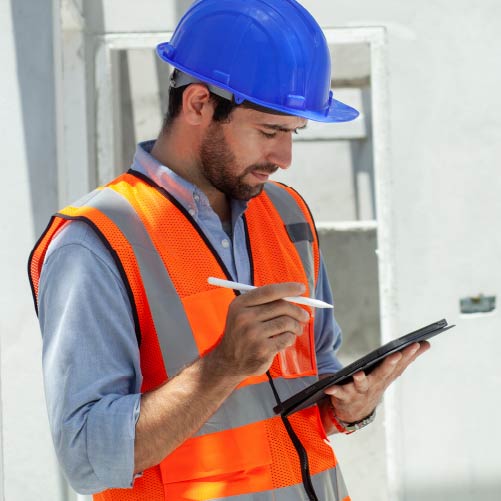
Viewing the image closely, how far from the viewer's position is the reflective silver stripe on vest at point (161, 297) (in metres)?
1.59

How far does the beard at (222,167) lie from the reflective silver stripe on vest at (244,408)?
1.24ft

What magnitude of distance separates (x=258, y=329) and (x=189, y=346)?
0.24 m

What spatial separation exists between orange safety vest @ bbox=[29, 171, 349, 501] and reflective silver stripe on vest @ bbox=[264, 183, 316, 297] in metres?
0.18

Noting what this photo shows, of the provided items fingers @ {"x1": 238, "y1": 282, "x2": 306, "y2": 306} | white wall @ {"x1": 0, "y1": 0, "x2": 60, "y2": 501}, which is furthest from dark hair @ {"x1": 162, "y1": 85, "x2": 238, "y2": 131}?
white wall @ {"x1": 0, "y1": 0, "x2": 60, "y2": 501}

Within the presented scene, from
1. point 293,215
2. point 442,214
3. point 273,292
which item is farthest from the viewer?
point 442,214

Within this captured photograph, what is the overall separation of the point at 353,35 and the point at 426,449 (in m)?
1.57

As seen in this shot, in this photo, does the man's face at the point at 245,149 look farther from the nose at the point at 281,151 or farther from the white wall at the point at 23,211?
the white wall at the point at 23,211

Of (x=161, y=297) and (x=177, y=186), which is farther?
(x=177, y=186)

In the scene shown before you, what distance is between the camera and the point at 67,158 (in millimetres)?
3303

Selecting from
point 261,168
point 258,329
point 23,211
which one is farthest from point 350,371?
point 23,211

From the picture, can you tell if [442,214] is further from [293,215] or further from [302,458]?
[302,458]

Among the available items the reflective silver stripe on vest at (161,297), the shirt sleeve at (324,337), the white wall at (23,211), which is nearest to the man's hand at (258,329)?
the reflective silver stripe on vest at (161,297)

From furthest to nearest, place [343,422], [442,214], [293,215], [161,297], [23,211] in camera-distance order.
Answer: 1. [442,214]
2. [23,211]
3. [293,215]
4. [343,422]
5. [161,297]

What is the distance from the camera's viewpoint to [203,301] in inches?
64.7
